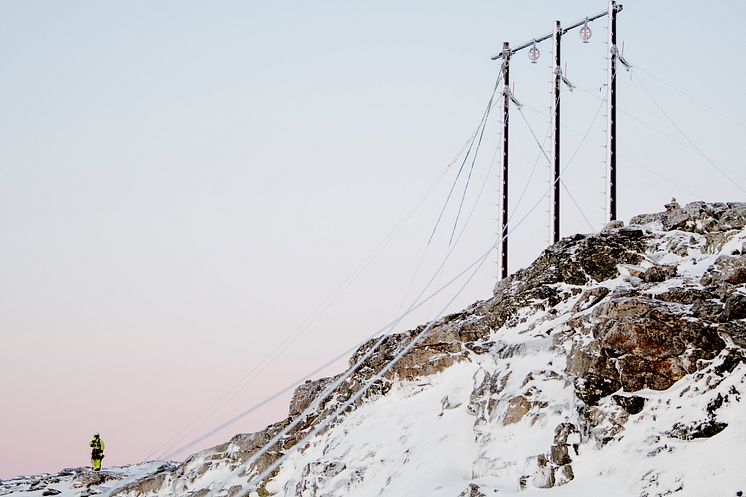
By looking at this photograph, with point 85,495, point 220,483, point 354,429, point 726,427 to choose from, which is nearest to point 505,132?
point 354,429

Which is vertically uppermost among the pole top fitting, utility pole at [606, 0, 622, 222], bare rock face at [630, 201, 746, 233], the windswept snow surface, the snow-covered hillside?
the pole top fitting

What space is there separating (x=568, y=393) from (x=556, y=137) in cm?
1353

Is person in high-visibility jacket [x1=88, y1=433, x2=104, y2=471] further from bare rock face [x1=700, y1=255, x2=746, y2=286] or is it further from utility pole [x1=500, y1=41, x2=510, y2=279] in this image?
bare rock face [x1=700, y1=255, x2=746, y2=286]

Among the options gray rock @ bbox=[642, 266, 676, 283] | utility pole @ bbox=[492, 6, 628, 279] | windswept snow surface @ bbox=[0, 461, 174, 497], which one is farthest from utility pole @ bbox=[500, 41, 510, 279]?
windswept snow surface @ bbox=[0, 461, 174, 497]

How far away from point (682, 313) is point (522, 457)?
4.68 meters

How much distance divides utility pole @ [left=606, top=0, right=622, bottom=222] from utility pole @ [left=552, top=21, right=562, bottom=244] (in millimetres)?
1714

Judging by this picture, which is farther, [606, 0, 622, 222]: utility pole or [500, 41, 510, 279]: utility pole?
[500, 41, 510, 279]: utility pole

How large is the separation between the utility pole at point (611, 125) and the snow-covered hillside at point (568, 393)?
157 centimetres

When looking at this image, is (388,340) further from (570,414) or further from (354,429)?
(570,414)

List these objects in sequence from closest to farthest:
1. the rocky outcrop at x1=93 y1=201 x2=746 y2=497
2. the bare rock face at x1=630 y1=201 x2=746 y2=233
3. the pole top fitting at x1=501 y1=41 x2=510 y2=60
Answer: the rocky outcrop at x1=93 y1=201 x2=746 y2=497, the bare rock face at x1=630 y1=201 x2=746 y2=233, the pole top fitting at x1=501 y1=41 x2=510 y2=60

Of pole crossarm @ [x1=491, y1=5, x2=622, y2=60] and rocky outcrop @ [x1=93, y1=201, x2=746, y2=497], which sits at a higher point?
pole crossarm @ [x1=491, y1=5, x2=622, y2=60]

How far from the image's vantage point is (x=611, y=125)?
98.7 feet

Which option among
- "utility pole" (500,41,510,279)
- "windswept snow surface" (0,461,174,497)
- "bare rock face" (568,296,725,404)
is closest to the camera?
"bare rock face" (568,296,725,404)

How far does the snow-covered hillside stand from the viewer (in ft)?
57.1
